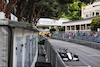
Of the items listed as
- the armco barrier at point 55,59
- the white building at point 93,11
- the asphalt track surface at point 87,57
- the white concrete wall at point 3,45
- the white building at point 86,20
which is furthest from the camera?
the white building at point 93,11

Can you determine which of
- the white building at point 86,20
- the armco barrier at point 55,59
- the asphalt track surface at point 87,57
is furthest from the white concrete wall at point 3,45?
the white building at point 86,20

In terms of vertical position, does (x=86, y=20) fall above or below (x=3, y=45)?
above

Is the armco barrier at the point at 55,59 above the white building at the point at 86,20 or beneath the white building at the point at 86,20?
beneath

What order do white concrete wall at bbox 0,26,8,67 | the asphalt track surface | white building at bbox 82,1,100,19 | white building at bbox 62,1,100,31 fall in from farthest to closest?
white building at bbox 82,1,100,19 < white building at bbox 62,1,100,31 < the asphalt track surface < white concrete wall at bbox 0,26,8,67

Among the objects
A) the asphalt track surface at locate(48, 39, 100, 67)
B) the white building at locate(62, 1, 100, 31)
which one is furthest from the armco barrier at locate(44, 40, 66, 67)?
the white building at locate(62, 1, 100, 31)

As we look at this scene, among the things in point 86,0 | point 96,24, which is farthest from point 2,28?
point 96,24

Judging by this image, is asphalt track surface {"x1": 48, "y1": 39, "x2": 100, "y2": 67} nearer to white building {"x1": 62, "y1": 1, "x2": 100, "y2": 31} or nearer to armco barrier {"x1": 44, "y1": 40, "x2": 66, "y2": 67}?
armco barrier {"x1": 44, "y1": 40, "x2": 66, "y2": 67}

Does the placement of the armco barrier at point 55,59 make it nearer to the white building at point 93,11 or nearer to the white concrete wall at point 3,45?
the white concrete wall at point 3,45

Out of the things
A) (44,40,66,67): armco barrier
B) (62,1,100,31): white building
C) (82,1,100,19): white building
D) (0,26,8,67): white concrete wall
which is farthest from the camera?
→ (82,1,100,19): white building

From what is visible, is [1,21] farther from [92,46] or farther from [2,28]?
[92,46]

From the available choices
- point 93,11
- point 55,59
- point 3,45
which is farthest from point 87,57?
point 93,11

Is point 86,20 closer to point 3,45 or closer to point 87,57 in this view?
point 87,57

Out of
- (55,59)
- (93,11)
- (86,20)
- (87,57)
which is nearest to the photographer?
(55,59)

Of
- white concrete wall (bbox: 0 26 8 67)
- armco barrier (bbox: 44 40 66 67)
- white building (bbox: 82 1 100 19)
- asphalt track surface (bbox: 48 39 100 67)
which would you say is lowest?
asphalt track surface (bbox: 48 39 100 67)
